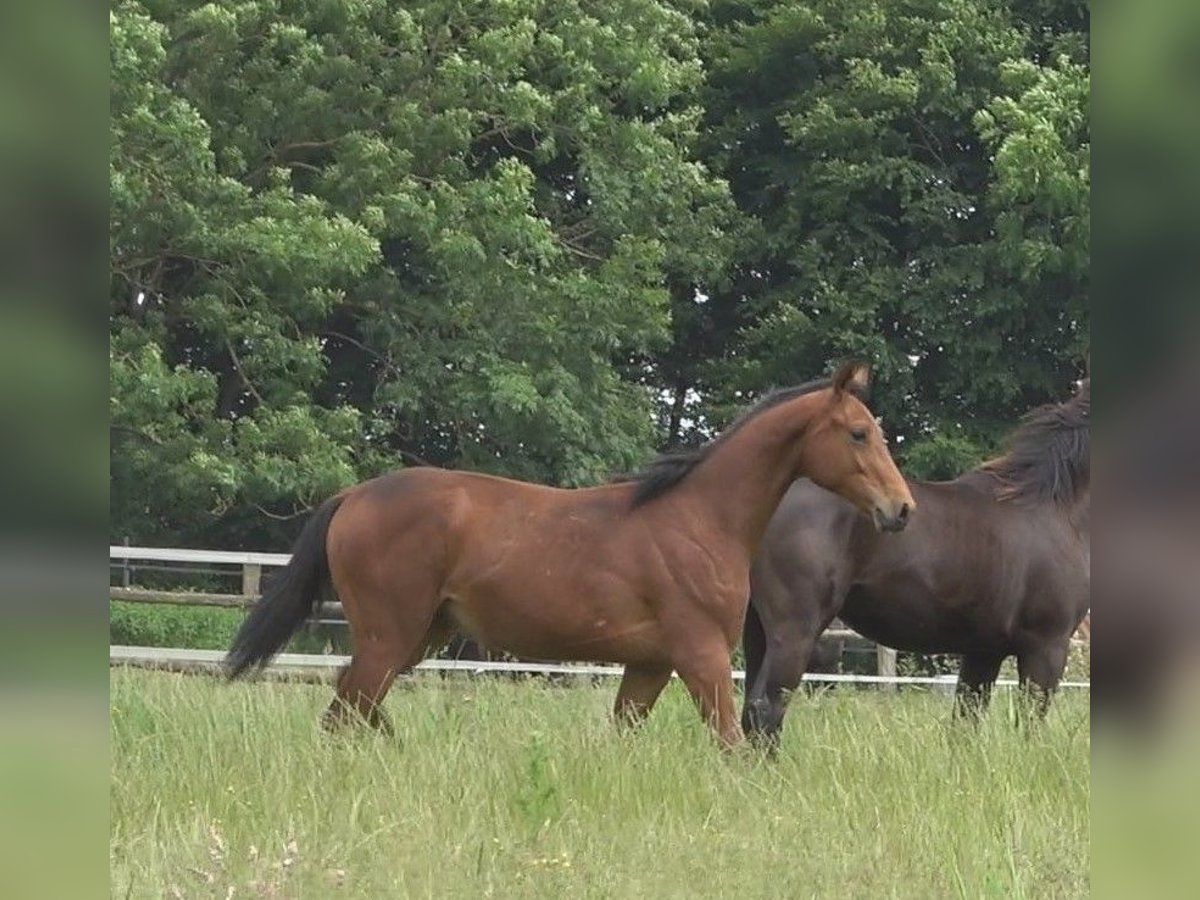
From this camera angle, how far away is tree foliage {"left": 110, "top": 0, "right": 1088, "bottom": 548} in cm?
1767

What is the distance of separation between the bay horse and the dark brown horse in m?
0.96

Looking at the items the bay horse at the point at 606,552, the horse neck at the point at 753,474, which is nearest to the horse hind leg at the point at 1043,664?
the bay horse at the point at 606,552

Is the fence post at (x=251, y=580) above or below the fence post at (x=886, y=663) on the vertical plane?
above

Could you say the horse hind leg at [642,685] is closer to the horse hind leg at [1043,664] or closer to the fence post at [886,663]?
the horse hind leg at [1043,664]

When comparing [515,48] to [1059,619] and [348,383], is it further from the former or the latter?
[1059,619]

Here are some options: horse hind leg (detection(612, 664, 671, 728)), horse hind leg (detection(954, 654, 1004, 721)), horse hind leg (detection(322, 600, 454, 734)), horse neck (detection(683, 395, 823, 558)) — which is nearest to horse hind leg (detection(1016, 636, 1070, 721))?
horse hind leg (detection(954, 654, 1004, 721))

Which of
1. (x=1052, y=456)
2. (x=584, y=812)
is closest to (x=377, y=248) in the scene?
(x=1052, y=456)

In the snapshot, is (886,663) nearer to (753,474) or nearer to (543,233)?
(543,233)

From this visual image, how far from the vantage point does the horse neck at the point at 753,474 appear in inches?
266

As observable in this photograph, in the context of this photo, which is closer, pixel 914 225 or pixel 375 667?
pixel 375 667

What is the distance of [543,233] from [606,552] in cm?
1311

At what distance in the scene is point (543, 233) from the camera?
1934 centimetres

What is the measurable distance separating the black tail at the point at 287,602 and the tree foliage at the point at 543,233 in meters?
9.84

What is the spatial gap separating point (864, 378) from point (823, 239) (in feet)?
51.3
